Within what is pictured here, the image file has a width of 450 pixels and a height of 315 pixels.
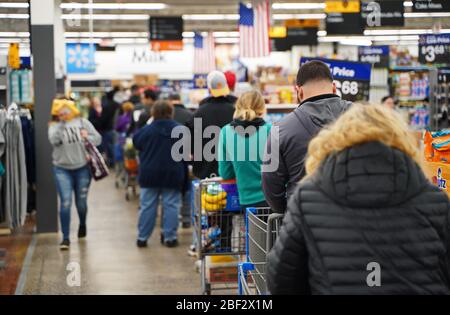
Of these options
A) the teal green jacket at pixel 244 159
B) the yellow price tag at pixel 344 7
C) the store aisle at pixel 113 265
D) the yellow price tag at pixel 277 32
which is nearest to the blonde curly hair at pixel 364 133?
the teal green jacket at pixel 244 159

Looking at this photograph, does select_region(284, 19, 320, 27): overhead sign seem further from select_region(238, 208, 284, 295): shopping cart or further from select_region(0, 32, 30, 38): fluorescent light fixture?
select_region(238, 208, 284, 295): shopping cart

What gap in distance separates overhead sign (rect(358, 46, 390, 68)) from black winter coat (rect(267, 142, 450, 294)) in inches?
571

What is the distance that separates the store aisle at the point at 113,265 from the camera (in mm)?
7184

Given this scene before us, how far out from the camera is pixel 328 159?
8.30ft

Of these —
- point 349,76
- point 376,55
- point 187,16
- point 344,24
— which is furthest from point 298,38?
point 349,76

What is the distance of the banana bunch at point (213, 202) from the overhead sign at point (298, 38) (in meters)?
17.7

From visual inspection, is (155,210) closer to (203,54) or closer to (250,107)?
(250,107)

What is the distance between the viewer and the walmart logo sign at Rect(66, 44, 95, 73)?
21.3 m

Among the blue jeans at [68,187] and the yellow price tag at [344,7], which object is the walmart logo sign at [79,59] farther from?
the blue jeans at [68,187]

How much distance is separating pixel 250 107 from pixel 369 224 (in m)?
3.76

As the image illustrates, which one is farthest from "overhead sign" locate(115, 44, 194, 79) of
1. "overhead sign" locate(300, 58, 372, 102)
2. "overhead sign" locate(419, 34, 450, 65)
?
"overhead sign" locate(300, 58, 372, 102)

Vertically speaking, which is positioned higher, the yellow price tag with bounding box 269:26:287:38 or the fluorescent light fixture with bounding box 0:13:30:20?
the yellow price tag with bounding box 269:26:287:38

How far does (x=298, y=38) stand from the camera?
2352 cm
